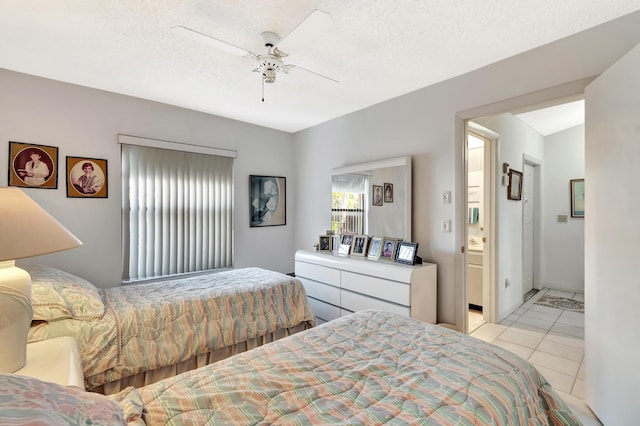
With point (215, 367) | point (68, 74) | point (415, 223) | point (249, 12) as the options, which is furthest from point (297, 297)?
point (68, 74)

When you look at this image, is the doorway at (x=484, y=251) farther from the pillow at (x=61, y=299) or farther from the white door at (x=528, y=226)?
the pillow at (x=61, y=299)

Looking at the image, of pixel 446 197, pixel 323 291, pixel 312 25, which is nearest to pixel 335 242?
pixel 323 291

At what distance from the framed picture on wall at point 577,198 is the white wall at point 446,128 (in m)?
1.59

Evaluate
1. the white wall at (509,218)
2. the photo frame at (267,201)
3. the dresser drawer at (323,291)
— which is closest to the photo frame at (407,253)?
the dresser drawer at (323,291)

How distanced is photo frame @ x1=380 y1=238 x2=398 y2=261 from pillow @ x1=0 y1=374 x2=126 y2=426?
8.09 ft

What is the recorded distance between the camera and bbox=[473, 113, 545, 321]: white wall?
133 inches

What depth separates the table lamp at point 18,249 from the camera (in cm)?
109

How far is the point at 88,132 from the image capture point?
2.84m

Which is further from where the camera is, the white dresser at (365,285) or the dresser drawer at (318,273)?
the dresser drawer at (318,273)

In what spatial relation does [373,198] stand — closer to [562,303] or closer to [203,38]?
[203,38]

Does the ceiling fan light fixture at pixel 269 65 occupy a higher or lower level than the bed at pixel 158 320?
higher

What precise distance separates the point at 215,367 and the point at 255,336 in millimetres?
1227

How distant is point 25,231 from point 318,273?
2509mm

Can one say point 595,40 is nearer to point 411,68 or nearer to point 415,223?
point 411,68
